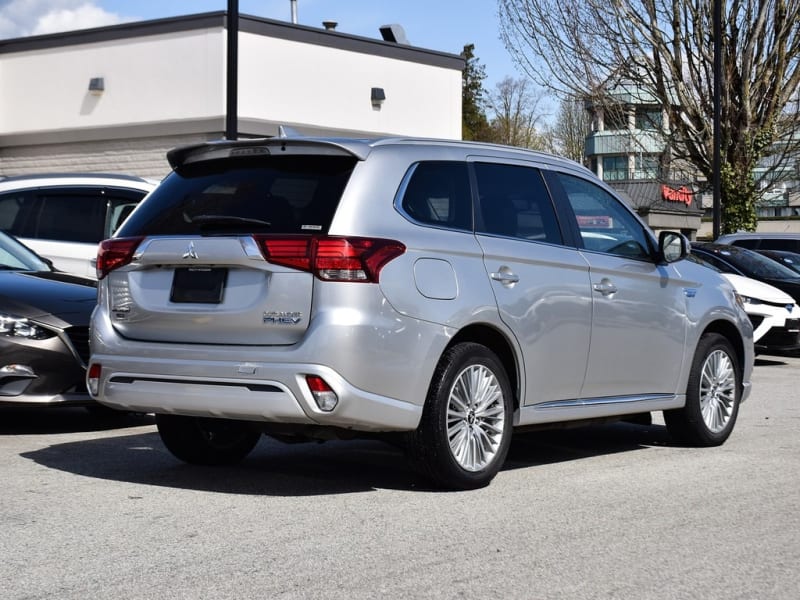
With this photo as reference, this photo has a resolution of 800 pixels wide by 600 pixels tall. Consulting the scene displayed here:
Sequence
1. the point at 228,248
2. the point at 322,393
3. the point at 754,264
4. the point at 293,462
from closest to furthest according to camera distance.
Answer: the point at 322,393 → the point at 228,248 → the point at 293,462 → the point at 754,264

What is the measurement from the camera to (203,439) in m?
7.35

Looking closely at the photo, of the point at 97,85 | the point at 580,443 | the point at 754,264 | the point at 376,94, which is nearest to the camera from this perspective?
the point at 580,443

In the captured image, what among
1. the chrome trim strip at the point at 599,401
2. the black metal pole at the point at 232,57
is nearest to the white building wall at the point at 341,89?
the black metal pole at the point at 232,57

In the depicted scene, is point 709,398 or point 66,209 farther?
point 66,209

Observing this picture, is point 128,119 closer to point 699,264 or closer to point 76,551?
point 699,264

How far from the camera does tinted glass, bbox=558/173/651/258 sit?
25.4ft

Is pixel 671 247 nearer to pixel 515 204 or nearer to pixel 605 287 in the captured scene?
pixel 605 287

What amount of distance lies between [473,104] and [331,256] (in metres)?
85.6

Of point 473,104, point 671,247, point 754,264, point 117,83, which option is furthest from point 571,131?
point 671,247

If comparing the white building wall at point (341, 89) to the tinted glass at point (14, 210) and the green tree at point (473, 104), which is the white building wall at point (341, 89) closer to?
the tinted glass at point (14, 210)

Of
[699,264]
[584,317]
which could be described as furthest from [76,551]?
[699,264]

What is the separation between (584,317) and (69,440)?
141 inches

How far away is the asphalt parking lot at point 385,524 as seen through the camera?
4.70 meters

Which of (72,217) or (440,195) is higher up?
(440,195)
